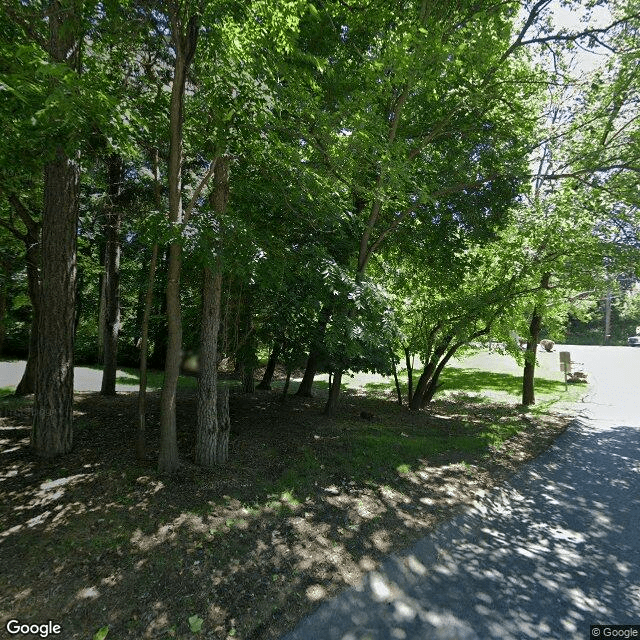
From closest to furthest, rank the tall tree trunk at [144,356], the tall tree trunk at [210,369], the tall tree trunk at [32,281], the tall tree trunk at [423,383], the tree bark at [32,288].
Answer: the tall tree trunk at [144,356] → the tall tree trunk at [210,369] → the tall tree trunk at [32,281] → the tree bark at [32,288] → the tall tree trunk at [423,383]

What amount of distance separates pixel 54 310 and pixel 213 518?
11.6ft

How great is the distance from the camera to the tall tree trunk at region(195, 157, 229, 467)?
19.1 ft

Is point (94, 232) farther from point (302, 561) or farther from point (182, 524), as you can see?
point (302, 561)

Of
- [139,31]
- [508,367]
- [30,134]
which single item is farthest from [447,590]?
[508,367]

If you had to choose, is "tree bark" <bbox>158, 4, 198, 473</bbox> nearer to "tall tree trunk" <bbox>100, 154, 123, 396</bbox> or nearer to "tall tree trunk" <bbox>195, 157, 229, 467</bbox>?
"tall tree trunk" <bbox>195, 157, 229, 467</bbox>

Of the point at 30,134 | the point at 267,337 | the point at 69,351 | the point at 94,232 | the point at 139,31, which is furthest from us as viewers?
the point at 94,232

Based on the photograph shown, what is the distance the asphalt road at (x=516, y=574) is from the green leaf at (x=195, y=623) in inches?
28.3

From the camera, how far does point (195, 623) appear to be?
3139 millimetres

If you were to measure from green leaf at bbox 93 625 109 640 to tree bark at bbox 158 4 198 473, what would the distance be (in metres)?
2.43

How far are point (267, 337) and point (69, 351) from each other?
3.70 metres

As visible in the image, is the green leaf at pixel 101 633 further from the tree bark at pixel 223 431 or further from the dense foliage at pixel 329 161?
the tree bark at pixel 223 431

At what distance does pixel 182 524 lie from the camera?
4.39 meters

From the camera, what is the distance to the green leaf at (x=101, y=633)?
2945mm

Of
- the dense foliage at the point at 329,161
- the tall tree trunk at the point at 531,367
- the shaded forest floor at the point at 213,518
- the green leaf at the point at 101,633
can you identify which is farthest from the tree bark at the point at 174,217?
the tall tree trunk at the point at 531,367
